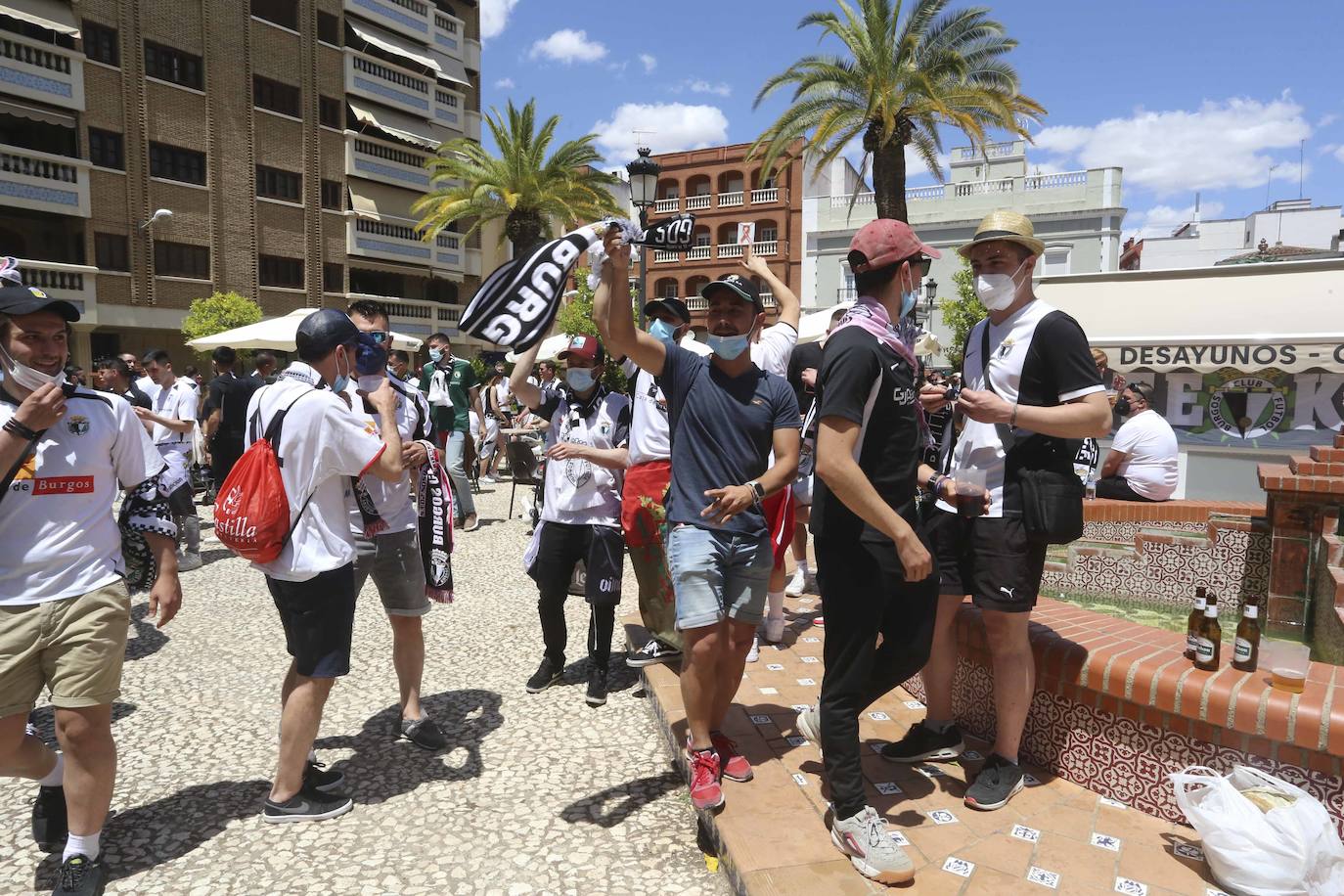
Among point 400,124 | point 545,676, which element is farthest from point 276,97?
point 545,676

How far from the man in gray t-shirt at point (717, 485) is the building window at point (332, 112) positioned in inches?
1394

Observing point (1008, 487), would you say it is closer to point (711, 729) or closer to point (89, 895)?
Answer: point (711, 729)

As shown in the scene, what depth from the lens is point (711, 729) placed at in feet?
10.3

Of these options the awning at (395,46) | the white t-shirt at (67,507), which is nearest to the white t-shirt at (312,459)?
the white t-shirt at (67,507)

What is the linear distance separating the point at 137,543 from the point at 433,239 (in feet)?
116

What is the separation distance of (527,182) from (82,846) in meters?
25.7

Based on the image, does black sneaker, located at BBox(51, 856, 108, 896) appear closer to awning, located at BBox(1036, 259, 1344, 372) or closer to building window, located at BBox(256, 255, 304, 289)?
awning, located at BBox(1036, 259, 1344, 372)

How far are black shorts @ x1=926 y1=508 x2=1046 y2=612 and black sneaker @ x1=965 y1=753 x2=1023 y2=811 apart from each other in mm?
644

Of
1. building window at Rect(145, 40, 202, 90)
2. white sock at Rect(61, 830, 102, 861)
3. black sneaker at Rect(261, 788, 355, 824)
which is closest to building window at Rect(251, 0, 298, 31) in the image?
building window at Rect(145, 40, 202, 90)

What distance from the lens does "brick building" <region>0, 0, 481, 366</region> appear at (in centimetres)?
2492

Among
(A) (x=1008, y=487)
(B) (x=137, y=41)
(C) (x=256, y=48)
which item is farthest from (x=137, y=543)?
(C) (x=256, y=48)

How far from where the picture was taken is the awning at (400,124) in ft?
110

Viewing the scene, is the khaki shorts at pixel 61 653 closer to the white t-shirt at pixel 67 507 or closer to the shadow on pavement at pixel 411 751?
the white t-shirt at pixel 67 507

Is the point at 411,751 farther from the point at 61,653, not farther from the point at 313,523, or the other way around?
the point at 61,653
